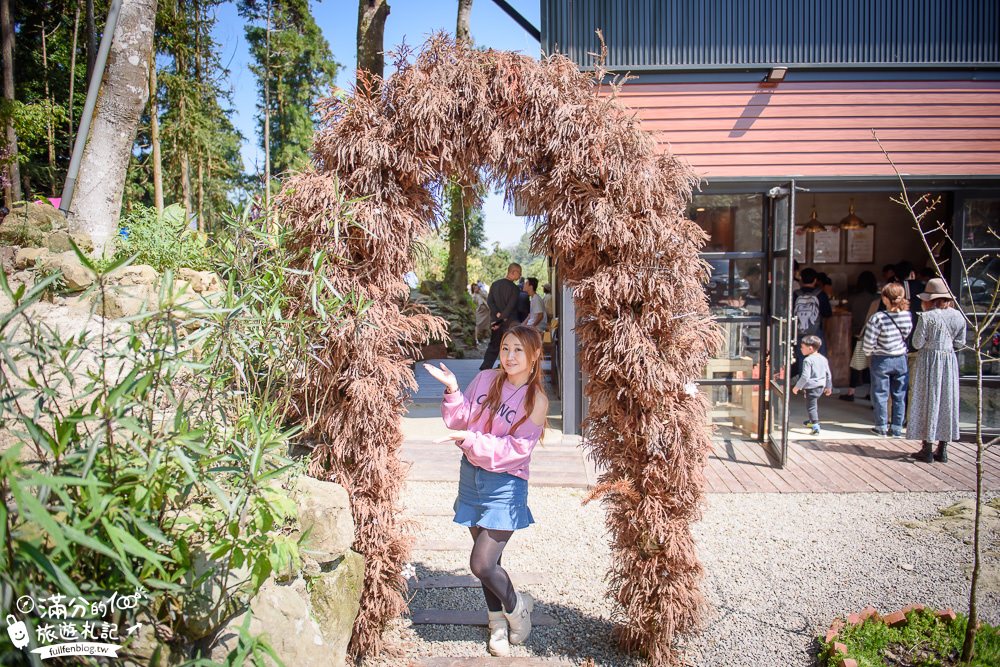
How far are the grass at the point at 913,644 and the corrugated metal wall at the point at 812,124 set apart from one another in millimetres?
5144

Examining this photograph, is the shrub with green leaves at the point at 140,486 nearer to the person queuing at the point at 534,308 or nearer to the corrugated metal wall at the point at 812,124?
the corrugated metal wall at the point at 812,124

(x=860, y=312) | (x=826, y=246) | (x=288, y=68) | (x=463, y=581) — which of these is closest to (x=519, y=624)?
(x=463, y=581)

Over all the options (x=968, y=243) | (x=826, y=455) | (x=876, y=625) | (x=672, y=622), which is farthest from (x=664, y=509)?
(x=968, y=243)

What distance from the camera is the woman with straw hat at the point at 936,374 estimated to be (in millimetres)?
6391

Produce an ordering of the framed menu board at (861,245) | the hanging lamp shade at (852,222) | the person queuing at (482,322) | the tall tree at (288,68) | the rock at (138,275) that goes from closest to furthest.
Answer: the rock at (138,275), the hanging lamp shade at (852,222), the framed menu board at (861,245), the person queuing at (482,322), the tall tree at (288,68)

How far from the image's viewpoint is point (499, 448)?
3.25 metres

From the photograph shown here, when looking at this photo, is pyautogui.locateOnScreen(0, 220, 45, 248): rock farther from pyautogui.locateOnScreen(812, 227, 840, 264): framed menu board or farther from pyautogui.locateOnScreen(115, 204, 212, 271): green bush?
pyautogui.locateOnScreen(812, 227, 840, 264): framed menu board

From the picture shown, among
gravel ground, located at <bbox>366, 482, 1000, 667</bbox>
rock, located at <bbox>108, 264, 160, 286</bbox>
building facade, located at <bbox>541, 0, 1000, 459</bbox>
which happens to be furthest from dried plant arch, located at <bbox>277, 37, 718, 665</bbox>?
building facade, located at <bbox>541, 0, 1000, 459</bbox>

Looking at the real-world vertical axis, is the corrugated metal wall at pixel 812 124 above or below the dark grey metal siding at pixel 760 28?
below

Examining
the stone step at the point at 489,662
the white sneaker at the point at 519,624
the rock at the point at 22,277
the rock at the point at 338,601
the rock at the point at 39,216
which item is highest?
the rock at the point at 39,216

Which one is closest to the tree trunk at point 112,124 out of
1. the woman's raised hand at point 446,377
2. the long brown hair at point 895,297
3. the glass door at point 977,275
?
the woman's raised hand at point 446,377

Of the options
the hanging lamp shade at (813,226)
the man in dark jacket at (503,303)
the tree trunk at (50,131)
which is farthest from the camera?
the tree trunk at (50,131)

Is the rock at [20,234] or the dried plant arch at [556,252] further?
the rock at [20,234]

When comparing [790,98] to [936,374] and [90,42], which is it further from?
[90,42]
